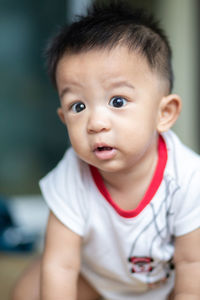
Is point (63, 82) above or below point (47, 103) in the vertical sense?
above

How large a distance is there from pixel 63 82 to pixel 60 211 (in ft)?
0.98

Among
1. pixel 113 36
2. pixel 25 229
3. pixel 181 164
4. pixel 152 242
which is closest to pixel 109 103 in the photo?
pixel 113 36

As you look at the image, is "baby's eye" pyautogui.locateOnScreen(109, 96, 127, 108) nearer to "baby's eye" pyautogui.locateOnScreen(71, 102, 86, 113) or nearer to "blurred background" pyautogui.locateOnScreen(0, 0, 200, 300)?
"baby's eye" pyautogui.locateOnScreen(71, 102, 86, 113)

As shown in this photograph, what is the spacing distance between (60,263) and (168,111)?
43 cm

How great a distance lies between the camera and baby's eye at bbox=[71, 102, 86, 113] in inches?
35.4

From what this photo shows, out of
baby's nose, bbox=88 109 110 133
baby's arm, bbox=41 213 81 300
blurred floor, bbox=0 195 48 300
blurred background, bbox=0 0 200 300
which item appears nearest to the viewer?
baby's nose, bbox=88 109 110 133

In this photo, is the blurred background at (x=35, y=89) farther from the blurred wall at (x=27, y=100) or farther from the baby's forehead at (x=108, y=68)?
the baby's forehead at (x=108, y=68)

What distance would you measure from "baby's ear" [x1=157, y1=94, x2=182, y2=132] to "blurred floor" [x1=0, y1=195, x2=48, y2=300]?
738 millimetres

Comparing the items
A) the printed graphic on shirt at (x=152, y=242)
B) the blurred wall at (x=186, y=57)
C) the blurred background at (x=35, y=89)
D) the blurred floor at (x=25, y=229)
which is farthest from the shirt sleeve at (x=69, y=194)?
the blurred wall at (x=186, y=57)

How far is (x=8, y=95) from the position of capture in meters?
2.37

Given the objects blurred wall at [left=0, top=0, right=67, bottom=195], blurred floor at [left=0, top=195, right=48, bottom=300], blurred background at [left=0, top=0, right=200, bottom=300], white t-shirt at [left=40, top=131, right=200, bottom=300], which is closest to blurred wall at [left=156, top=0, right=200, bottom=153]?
blurred background at [left=0, top=0, right=200, bottom=300]

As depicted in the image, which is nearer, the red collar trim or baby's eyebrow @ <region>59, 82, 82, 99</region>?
baby's eyebrow @ <region>59, 82, 82, 99</region>

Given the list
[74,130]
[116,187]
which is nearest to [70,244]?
[116,187]

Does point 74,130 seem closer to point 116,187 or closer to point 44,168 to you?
point 116,187
